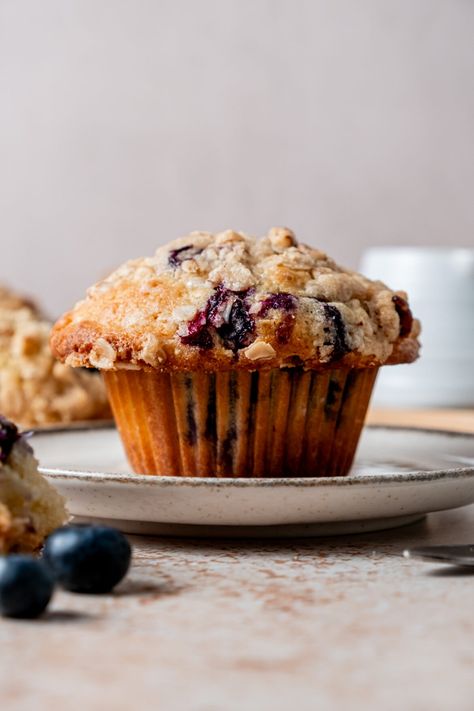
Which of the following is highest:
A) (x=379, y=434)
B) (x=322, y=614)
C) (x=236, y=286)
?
(x=236, y=286)

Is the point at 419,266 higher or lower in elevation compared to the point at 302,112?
lower

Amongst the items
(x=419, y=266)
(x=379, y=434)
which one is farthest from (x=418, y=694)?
(x=419, y=266)

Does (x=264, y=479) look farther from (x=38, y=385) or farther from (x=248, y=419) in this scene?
(x=38, y=385)

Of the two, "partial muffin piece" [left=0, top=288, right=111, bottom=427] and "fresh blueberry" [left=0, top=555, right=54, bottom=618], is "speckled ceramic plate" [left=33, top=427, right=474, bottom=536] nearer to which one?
"fresh blueberry" [left=0, top=555, right=54, bottom=618]

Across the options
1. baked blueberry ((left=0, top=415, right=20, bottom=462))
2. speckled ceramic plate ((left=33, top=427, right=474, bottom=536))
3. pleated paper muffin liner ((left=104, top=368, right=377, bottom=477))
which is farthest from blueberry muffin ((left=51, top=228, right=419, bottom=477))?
baked blueberry ((left=0, top=415, right=20, bottom=462))

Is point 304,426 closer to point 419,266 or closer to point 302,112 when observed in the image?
point 419,266

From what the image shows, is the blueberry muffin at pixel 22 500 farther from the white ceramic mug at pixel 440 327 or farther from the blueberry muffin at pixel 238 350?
the white ceramic mug at pixel 440 327

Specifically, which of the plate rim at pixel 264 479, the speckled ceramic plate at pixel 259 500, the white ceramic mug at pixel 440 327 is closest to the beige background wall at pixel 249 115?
the white ceramic mug at pixel 440 327

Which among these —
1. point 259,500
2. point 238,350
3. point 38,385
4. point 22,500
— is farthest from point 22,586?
point 38,385
